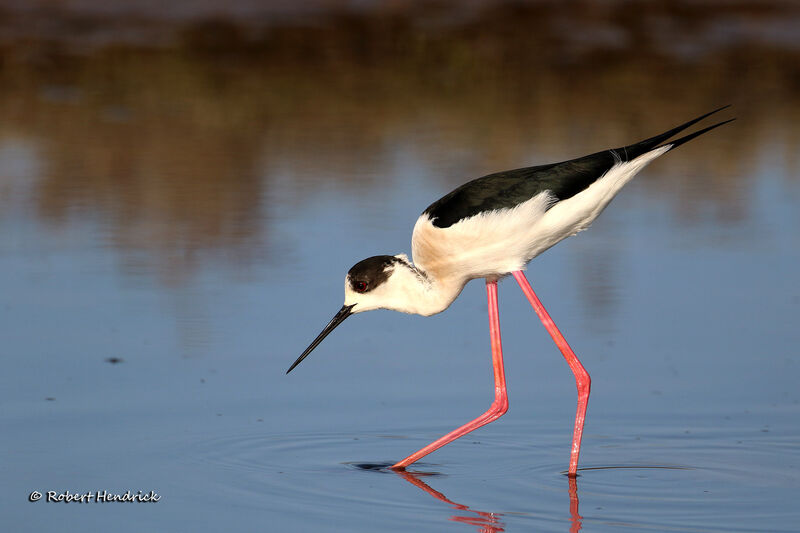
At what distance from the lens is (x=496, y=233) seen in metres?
4.82

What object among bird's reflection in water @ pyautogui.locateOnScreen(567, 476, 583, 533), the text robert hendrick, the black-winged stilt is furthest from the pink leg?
the text robert hendrick

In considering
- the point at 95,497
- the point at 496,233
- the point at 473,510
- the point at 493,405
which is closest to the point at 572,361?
the point at 493,405

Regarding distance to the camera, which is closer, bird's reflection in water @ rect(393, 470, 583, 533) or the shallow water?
bird's reflection in water @ rect(393, 470, 583, 533)

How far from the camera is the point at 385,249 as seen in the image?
23.2 ft

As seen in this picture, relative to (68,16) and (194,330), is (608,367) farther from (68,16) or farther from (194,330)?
(68,16)

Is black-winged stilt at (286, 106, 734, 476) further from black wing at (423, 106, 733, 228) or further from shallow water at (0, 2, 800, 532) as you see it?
shallow water at (0, 2, 800, 532)

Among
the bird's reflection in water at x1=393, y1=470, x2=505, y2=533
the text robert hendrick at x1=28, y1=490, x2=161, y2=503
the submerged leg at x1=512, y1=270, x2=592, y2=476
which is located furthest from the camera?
the submerged leg at x1=512, y1=270, x2=592, y2=476

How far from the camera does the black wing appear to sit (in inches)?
189

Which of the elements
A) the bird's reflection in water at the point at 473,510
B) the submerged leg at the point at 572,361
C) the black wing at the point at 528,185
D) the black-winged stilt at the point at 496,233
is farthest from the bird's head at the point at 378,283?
the bird's reflection in water at the point at 473,510

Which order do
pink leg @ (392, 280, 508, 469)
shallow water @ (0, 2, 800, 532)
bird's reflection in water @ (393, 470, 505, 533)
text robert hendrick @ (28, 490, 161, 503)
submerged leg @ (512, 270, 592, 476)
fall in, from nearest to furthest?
bird's reflection in water @ (393, 470, 505, 533), text robert hendrick @ (28, 490, 161, 503), shallow water @ (0, 2, 800, 532), pink leg @ (392, 280, 508, 469), submerged leg @ (512, 270, 592, 476)

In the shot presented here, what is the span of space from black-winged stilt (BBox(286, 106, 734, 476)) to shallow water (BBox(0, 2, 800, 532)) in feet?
1.10

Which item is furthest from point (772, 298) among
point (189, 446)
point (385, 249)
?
point (189, 446)

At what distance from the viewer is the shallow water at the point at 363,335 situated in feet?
14.5

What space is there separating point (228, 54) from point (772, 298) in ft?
29.4
